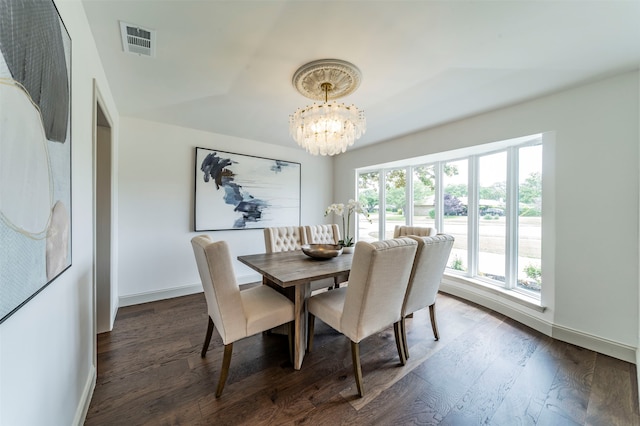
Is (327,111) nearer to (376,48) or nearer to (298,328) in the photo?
(376,48)

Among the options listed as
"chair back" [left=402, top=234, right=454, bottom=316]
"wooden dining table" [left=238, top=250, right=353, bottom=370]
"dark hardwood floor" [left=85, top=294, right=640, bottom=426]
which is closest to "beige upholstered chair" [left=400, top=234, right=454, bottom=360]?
"chair back" [left=402, top=234, right=454, bottom=316]

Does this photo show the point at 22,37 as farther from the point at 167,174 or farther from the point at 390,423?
the point at 167,174

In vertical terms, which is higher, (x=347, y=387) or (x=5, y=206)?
(x=5, y=206)

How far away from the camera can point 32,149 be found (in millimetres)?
788

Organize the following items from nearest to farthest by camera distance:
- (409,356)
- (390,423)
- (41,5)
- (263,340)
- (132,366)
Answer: (41,5)
(390,423)
(132,366)
(409,356)
(263,340)

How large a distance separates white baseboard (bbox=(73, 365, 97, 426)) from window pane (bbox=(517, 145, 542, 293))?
153 inches

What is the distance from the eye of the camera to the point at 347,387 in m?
1.63

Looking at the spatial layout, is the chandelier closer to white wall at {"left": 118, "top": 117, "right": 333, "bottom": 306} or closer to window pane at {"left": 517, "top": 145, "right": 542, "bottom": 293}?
white wall at {"left": 118, "top": 117, "right": 333, "bottom": 306}

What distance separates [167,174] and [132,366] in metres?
2.22

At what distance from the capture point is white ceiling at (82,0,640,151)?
1.33 m

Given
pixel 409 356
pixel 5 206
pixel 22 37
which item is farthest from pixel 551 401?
pixel 22 37

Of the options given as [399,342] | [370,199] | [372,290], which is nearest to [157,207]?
[372,290]

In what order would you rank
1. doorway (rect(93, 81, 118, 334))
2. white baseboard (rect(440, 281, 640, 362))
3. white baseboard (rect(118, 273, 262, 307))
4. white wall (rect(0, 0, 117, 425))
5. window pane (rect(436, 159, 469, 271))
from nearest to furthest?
white wall (rect(0, 0, 117, 425)), white baseboard (rect(440, 281, 640, 362)), doorway (rect(93, 81, 118, 334)), white baseboard (rect(118, 273, 262, 307)), window pane (rect(436, 159, 469, 271))

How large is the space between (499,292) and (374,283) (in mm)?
2228
